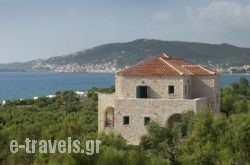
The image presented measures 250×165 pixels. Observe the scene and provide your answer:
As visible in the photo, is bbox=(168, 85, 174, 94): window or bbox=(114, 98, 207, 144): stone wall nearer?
bbox=(114, 98, 207, 144): stone wall

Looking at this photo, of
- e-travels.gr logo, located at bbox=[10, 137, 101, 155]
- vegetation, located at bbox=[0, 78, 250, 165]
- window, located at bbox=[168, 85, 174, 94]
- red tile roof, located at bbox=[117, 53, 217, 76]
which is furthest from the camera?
red tile roof, located at bbox=[117, 53, 217, 76]

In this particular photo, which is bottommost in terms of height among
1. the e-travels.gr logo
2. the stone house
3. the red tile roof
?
the e-travels.gr logo

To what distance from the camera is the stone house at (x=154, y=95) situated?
27766 millimetres

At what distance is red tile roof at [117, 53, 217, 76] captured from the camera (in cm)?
2901

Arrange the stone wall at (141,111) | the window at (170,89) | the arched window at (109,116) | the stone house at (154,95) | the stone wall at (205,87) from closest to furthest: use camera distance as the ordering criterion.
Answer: the stone wall at (141,111) < the stone house at (154,95) < the window at (170,89) < the stone wall at (205,87) < the arched window at (109,116)

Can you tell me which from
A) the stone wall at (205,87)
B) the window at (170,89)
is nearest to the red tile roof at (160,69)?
the stone wall at (205,87)

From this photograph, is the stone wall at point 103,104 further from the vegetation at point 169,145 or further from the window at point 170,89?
the window at point 170,89

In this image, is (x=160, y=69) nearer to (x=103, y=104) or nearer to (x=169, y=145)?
(x=103, y=104)

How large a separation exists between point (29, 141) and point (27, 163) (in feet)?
12.9

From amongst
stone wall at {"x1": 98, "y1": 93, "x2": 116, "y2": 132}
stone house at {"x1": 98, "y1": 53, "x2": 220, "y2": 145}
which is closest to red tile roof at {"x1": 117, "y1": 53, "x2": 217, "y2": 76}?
stone house at {"x1": 98, "y1": 53, "x2": 220, "y2": 145}

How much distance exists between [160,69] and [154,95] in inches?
65.0

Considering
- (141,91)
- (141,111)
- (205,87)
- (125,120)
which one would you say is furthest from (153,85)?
(205,87)

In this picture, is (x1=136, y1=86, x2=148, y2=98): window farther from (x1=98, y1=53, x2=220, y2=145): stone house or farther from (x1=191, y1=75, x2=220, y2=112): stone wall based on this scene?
(x1=191, y1=75, x2=220, y2=112): stone wall

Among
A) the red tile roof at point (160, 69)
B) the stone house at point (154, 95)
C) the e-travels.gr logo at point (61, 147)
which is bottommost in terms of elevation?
the e-travels.gr logo at point (61, 147)
